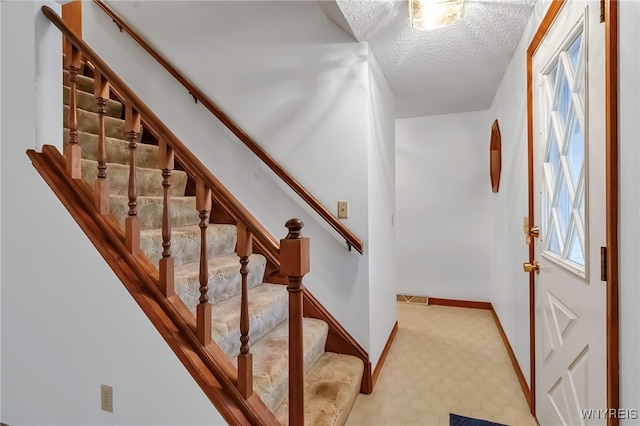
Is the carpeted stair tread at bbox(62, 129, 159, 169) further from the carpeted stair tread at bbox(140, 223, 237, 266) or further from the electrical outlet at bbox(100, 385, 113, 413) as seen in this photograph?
the electrical outlet at bbox(100, 385, 113, 413)

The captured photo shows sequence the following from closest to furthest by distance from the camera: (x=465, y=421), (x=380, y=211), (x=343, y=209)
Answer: (x=465, y=421) < (x=343, y=209) < (x=380, y=211)

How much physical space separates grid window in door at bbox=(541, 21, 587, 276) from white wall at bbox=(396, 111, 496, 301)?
7.10 ft

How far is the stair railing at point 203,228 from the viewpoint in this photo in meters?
1.16

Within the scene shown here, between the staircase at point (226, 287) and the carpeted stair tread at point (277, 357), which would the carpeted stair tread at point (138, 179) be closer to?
the staircase at point (226, 287)

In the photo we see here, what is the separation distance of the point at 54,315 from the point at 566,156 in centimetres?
234

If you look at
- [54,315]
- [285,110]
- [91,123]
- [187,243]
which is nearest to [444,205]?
[285,110]

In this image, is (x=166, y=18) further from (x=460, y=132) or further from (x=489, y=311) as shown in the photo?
(x=489, y=311)

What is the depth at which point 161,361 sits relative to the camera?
1.30 metres

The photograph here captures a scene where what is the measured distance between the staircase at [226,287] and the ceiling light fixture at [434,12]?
1463 millimetres

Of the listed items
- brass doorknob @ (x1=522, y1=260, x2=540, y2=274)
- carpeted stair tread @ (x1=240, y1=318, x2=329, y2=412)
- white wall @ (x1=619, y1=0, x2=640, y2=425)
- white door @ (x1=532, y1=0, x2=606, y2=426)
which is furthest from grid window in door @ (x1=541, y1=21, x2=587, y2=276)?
carpeted stair tread @ (x1=240, y1=318, x2=329, y2=412)

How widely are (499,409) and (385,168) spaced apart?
5.88ft

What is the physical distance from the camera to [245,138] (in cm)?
230

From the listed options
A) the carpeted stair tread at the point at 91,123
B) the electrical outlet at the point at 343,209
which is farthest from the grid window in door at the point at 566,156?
the carpeted stair tread at the point at 91,123

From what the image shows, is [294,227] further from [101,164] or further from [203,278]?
[101,164]
